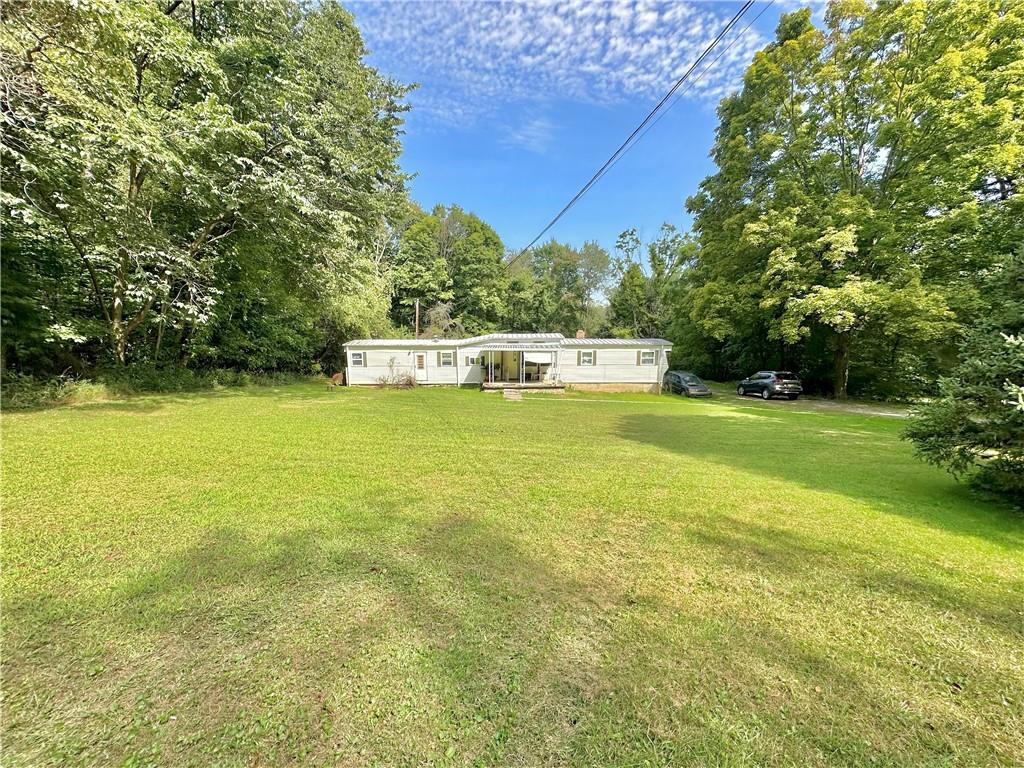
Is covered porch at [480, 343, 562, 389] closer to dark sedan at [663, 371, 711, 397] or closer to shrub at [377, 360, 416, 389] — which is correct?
shrub at [377, 360, 416, 389]

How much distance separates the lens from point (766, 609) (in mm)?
2619

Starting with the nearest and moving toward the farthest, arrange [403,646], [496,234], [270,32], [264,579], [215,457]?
[403,646] → [264,579] → [215,457] → [270,32] → [496,234]

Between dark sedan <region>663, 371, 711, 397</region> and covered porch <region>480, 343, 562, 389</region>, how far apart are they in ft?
20.3

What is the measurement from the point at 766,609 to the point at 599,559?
1173mm

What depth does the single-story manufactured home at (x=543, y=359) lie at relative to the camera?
2039 cm

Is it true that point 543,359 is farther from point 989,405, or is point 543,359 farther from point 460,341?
point 989,405

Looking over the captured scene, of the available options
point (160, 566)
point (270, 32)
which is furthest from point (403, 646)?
point (270, 32)

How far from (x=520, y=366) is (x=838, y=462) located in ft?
50.0

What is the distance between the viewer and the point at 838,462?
259 inches

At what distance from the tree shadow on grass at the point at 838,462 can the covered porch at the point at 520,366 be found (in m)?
9.10

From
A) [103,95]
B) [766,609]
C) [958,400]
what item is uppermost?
[103,95]

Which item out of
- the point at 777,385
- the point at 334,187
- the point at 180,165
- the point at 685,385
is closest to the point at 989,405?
the point at 180,165

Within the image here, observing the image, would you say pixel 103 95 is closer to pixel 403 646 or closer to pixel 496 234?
pixel 403 646

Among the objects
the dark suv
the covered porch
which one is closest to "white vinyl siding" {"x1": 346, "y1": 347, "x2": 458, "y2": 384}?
the covered porch
